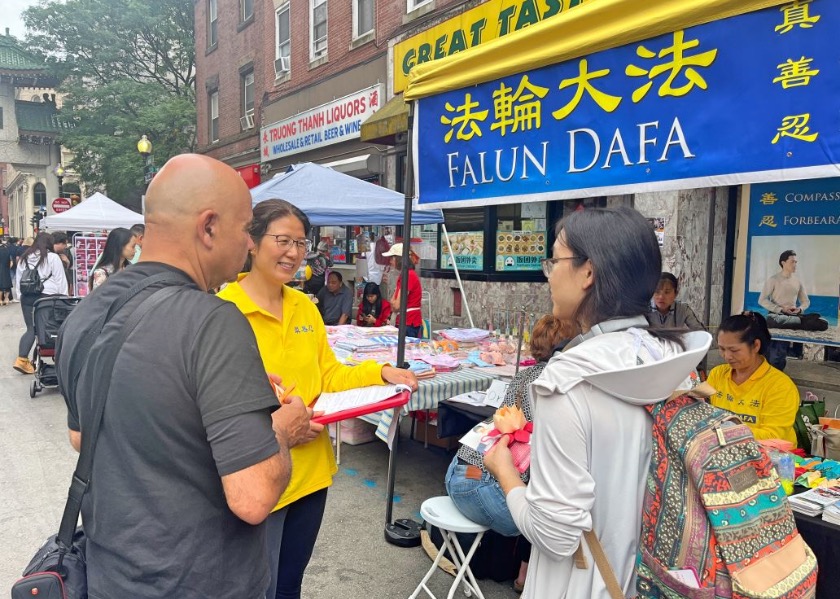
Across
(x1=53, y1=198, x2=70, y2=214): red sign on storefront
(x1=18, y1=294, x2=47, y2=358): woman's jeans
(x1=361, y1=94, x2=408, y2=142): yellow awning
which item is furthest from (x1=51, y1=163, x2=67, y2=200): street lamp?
(x1=361, y1=94, x2=408, y2=142): yellow awning

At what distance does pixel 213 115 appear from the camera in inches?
904

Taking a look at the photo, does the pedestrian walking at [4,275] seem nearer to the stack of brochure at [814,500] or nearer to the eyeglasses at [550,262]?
the eyeglasses at [550,262]

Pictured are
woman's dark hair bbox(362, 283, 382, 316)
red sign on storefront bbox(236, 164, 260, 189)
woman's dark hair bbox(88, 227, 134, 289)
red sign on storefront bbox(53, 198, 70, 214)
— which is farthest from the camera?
red sign on storefront bbox(53, 198, 70, 214)

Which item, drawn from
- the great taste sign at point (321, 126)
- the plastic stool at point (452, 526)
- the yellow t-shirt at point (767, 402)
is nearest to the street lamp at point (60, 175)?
the great taste sign at point (321, 126)

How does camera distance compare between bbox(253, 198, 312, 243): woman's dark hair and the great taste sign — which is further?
the great taste sign

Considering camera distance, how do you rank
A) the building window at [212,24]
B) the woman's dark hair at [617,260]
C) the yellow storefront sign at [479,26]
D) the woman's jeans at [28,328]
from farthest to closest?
the building window at [212,24], the woman's jeans at [28,328], the yellow storefront sign at [479,26], the woman's dark hair at [617,260]

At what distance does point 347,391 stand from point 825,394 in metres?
4.92

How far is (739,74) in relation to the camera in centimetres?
242

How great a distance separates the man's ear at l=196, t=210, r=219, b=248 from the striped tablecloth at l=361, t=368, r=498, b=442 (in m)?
2.92

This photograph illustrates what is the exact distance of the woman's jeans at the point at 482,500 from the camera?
2871 mm

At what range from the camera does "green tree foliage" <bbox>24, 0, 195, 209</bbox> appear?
24469mm

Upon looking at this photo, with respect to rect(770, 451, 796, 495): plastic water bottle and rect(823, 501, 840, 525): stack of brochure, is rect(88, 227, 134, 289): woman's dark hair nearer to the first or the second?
rect(770, 451, 796, 495): plastic water bottle

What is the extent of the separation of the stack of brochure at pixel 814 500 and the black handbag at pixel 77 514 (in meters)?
2.63

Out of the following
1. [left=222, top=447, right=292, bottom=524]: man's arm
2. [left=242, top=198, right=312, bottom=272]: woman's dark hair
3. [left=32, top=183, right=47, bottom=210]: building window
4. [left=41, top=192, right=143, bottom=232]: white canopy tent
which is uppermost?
[left=32, top=183, right=47, bottom=210]: building window
